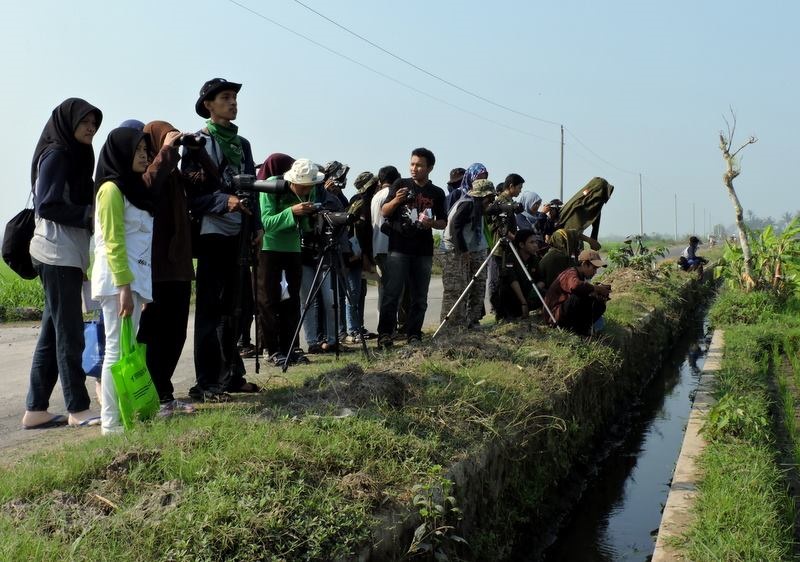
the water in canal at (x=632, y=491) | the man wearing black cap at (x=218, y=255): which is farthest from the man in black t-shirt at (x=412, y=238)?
the man wearing black cap at (x=218, y=255)

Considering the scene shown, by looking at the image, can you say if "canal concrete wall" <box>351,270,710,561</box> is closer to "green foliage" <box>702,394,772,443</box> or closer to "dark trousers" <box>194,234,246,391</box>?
"green foliage" <box>702,394,772,443</box>

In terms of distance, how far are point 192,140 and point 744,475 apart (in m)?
3.42

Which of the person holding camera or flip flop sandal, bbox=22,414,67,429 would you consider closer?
flip flop sandal, bbox=22,414,67,429

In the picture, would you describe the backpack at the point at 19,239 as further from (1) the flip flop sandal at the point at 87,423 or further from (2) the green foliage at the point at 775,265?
(2) the green foliage at the point at 775,265

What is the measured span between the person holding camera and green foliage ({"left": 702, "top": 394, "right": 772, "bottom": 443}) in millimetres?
2650

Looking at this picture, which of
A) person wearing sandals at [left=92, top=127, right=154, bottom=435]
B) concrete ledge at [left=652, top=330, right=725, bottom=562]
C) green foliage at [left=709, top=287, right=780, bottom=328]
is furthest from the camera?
green foliage at [left=709, top=287, right=780, bottom=328]

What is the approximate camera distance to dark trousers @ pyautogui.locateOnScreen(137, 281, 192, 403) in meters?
4.75

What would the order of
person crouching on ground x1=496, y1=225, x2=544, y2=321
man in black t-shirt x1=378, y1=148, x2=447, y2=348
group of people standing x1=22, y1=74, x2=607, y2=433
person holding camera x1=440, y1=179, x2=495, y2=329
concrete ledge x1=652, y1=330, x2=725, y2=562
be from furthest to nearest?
person crouching on ground x1=496, y1=225, x2=544, y2=321 < person holding camera x1=440, y1=179, x2=495, y2=329 < man in black t-shirt x1=378, y1=148, x2=447, y2=348 < group of people standing x1=22, y1=74, x2=607, y2=433 < concrete ledge x1=652, y1=330, x2=725, y2=562

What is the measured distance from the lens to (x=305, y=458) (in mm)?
3492

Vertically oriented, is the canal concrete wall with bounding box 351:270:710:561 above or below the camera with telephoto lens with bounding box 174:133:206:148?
below

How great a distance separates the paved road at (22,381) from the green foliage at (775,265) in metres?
5.26

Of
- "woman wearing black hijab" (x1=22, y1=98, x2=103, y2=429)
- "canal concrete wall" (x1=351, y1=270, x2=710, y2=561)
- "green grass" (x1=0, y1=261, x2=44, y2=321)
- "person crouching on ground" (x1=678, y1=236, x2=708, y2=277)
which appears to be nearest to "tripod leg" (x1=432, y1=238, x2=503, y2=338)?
"canal concrete wall" (x1=351, y1=270, x2=710, y2=561)

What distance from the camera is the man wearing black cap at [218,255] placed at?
511cm

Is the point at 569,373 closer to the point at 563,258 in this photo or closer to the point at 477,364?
the point at 477,364
